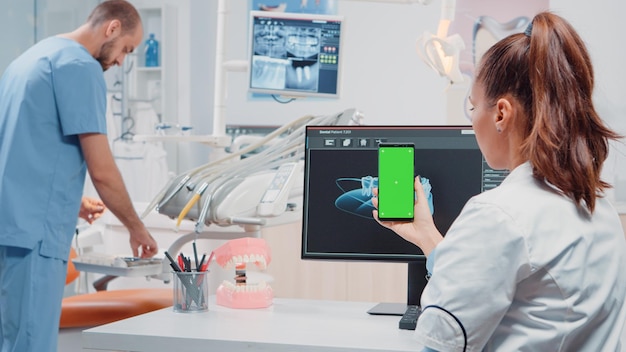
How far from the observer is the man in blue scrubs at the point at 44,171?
7.60 feet

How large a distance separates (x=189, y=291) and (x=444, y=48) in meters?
0.89

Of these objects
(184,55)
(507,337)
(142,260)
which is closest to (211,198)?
(142,260)

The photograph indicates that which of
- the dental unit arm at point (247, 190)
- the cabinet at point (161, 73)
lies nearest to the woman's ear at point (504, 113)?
the dental unit arm at point (247, 190)

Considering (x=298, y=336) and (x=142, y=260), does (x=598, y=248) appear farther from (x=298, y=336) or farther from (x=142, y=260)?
(x=142, y=260)

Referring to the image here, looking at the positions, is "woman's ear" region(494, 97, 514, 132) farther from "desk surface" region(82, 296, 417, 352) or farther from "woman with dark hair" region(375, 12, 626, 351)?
"desk surface" region(82, 296, 417, 352)

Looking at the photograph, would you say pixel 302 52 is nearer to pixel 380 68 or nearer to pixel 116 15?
pixel 116 15

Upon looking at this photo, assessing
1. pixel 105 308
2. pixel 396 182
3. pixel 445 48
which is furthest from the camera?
pixel 105 308

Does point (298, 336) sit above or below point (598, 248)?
below

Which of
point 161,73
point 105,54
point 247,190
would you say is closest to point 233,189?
point 247,190

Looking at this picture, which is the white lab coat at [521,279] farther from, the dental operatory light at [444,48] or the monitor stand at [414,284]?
the dental operatory light at [444,48]

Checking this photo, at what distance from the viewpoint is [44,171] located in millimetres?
2379

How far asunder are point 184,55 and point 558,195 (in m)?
5.05

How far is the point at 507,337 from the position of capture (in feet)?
3.15

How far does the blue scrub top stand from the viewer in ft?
7.71
